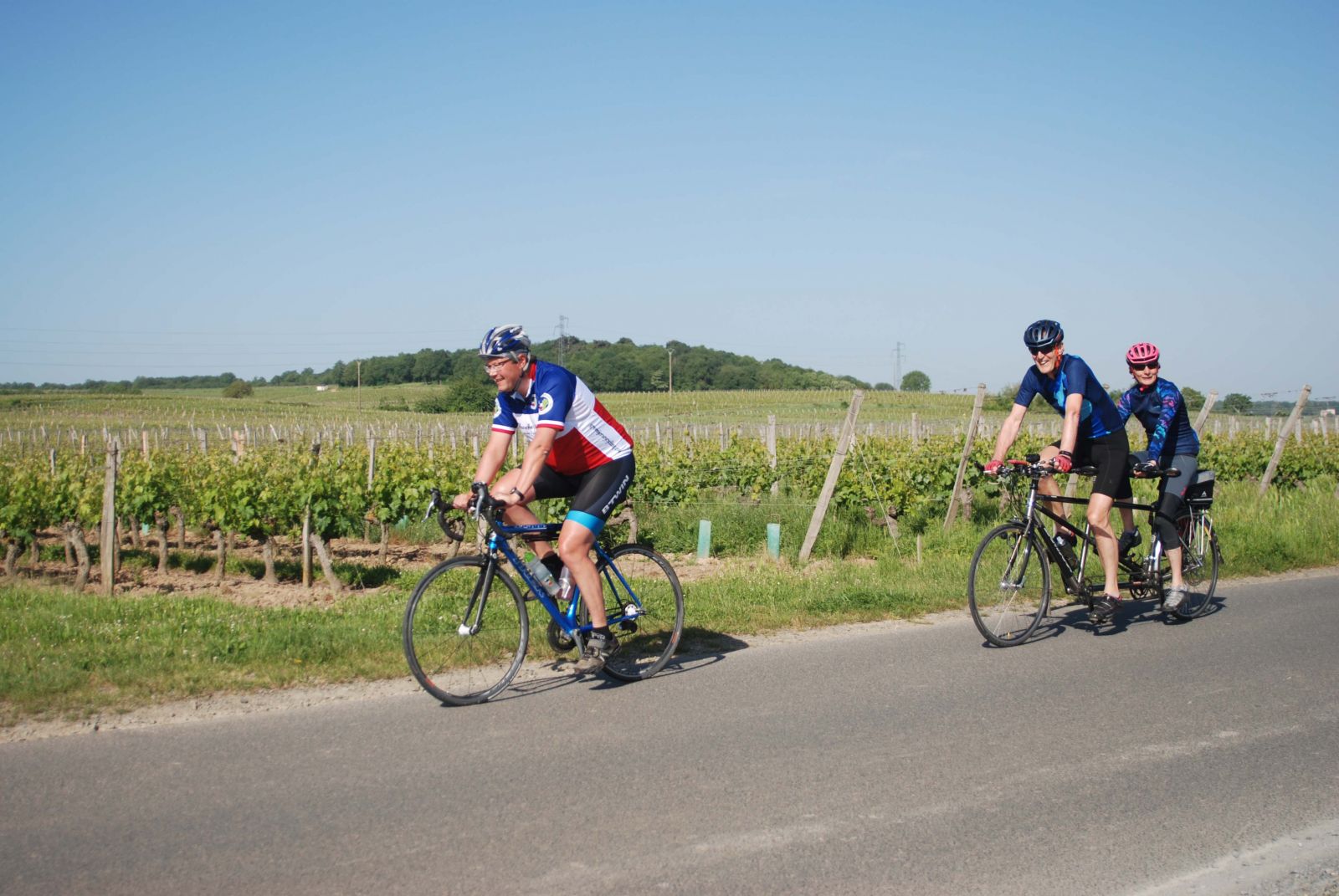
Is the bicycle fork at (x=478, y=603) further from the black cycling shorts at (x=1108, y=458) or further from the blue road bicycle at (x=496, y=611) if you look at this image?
the black cycling shorts at (x=1108, y=458)

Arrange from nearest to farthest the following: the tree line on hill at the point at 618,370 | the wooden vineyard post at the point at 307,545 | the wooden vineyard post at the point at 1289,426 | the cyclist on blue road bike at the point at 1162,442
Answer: the cyclist on blue road bike at the point at 1162,442 → the wooden vineyard post at the point at 307,545 → the wooden vineyard post at the point at 1289,426 → the tree line on hill at the point at 618,370

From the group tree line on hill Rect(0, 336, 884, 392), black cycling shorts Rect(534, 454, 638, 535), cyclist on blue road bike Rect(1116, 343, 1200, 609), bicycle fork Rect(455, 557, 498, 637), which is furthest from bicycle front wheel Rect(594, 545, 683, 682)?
tree line on hill Rect(0, 336, 884, 392)

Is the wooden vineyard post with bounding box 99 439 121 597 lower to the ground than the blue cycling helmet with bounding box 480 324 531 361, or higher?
lower

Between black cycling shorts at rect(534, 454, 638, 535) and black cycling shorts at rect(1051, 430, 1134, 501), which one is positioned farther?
black cycling shorts at rect(1051, 430, 1134, 501)

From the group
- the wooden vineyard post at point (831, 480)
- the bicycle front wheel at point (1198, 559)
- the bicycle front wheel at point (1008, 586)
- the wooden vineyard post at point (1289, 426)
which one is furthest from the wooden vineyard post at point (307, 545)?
the wooden vineyard post at point (1289, 426)

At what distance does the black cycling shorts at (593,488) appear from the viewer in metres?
5.50

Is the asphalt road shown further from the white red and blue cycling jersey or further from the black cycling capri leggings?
the black cycling capri leggings

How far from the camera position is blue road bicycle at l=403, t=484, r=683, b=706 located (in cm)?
529

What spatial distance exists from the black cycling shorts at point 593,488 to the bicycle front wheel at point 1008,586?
A: 2552mm

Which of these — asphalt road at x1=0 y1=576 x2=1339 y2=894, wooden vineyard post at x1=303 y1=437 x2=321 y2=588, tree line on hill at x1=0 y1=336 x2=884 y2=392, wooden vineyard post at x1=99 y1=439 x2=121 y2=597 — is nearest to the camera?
asphalt road at x1=0 y1=576 x2=1339 y2=894

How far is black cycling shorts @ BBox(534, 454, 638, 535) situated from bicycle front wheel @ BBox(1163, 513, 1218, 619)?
4794mm

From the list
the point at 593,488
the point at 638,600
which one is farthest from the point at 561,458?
the point at 638,600

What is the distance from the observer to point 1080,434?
291 inches

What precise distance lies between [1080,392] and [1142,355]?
1.24 metres
